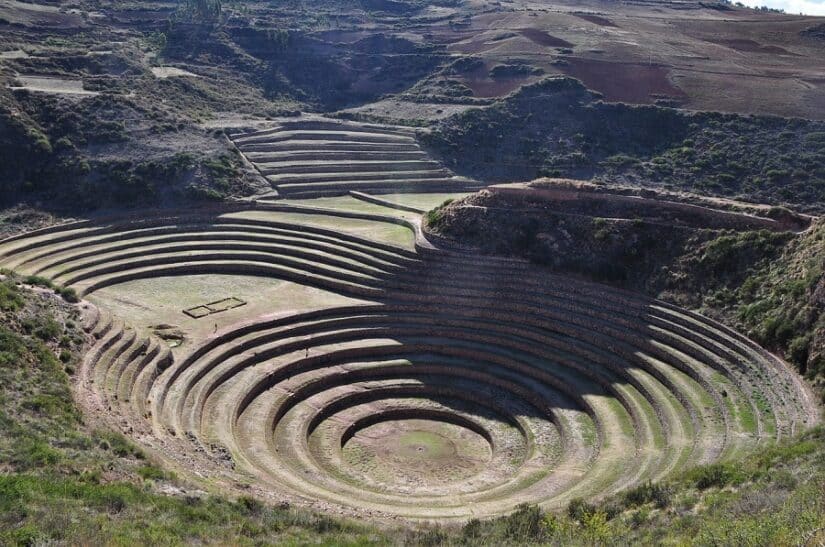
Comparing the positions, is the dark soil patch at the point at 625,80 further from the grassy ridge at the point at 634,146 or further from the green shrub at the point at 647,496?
the green shrub at the point at 647,496

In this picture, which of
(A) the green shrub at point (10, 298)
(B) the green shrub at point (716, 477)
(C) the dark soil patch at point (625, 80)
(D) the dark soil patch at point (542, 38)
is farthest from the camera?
(D) the dark soil patch at point (542, 38)

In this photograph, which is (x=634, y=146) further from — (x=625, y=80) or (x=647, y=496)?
(x=647, y=496)

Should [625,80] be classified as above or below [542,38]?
below

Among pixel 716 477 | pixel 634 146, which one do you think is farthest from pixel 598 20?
pixel 716 477

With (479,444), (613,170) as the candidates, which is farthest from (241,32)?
(479,444)

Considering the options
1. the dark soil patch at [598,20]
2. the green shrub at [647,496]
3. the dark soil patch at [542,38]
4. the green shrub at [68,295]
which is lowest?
the green shrub at [68,295]

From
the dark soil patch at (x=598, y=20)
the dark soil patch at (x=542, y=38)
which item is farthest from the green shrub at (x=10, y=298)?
the dark soil patch at (x=598, y=20)

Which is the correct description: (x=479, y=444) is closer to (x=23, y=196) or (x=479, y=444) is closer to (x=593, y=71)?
(x=23, y=196)

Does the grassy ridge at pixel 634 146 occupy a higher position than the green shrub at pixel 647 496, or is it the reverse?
the grassy ridge at pixel 634 146
